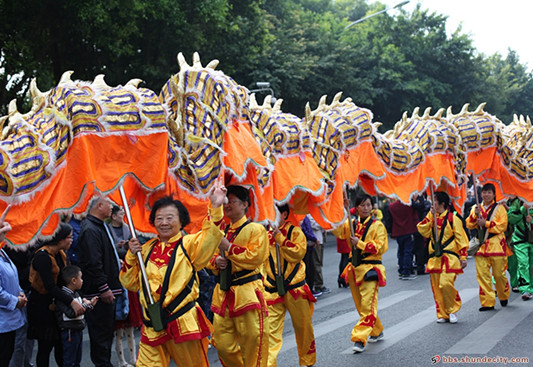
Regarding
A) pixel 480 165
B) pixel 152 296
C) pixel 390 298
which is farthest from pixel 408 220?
pixel 152 296

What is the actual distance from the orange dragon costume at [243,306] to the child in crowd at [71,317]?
1.24 m

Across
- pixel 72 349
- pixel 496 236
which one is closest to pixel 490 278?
pixel 496 236

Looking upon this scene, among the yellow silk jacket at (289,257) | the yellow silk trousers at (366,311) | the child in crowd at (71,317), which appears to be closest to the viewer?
the child in crowd at (71,317)

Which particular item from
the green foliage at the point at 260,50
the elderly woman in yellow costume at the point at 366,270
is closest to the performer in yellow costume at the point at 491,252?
the elderly woman in yellow costume at the point at 366,270

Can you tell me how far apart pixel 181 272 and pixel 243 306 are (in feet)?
3.11

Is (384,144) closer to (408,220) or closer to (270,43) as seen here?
(408,220)

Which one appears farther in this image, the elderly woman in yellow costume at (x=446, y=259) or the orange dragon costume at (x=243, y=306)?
the elderly woman in yellow costume at (x=446, y=259)

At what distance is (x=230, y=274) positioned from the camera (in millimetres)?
5570

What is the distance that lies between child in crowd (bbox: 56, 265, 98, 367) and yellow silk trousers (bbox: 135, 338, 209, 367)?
147 cm

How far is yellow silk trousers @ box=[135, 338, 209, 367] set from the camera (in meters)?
4.58

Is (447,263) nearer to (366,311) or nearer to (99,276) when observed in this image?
(366,311)

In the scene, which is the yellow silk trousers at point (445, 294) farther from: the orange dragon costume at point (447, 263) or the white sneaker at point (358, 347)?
the white sneaker at point (358, 347)

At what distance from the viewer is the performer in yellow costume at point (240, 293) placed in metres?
5.41

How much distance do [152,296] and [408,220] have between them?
9.03 m
